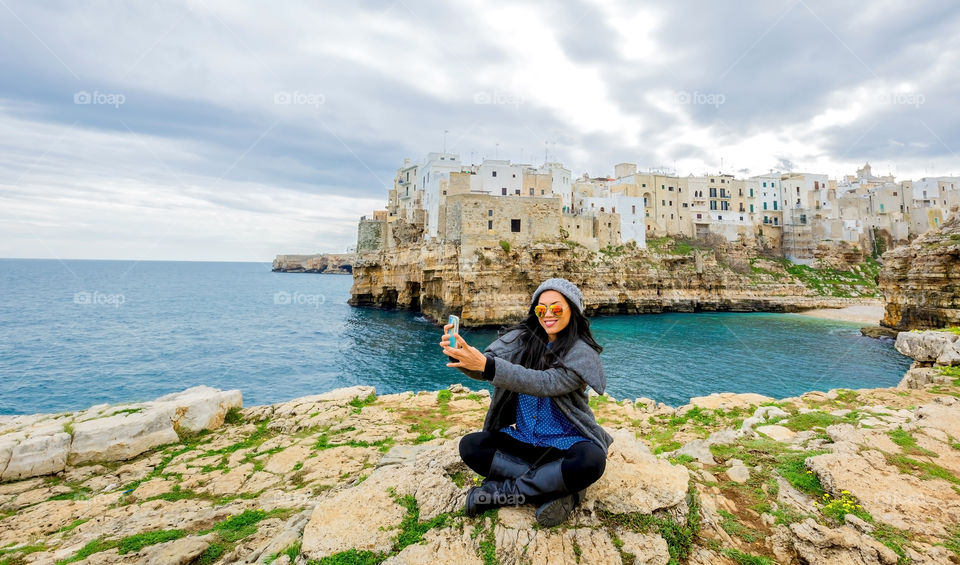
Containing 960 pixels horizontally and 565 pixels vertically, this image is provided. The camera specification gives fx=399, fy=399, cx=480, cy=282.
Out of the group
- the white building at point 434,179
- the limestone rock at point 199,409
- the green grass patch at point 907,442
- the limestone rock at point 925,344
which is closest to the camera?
the green grass patch at point 907,442

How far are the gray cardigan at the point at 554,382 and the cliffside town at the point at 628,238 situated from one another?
1245 inches

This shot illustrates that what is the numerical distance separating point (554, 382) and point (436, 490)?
6.01 ft

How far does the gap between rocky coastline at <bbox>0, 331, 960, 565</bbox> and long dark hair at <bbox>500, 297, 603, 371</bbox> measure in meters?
1.29

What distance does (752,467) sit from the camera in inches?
197

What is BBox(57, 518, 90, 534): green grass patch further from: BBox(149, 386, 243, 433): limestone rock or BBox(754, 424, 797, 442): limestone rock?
BBox(754, 424, 797, 442): limestone rock

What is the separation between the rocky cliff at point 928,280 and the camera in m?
24.3

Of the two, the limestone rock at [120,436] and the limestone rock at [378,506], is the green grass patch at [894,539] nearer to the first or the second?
the limestone rock at [378,506]

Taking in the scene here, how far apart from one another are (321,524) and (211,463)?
4.99m

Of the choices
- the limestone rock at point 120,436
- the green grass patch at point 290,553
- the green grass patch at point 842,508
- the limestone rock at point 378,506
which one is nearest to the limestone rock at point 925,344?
the green grass patch at point 842,508

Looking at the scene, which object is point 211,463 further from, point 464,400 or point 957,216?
point 957,216

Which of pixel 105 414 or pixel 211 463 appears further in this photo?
pixel 105 414

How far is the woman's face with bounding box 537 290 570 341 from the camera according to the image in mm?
3480

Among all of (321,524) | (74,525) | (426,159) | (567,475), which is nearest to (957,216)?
(567,475)

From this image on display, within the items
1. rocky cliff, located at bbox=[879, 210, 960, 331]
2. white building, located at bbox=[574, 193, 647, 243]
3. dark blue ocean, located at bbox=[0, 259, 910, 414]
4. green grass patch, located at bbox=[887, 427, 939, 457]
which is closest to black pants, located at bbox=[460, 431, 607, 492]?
green grass patch, located at bbox=[887, 427, 939, 457]
